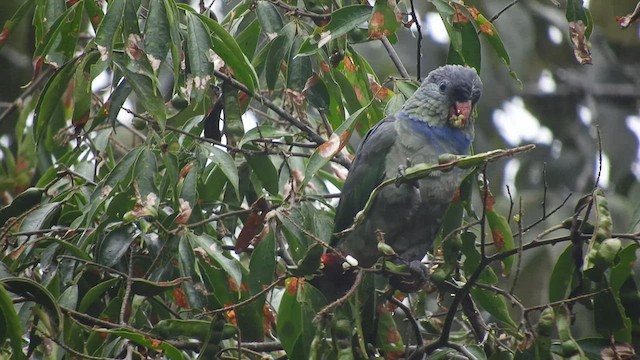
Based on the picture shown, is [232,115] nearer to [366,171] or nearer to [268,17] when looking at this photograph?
[268,17]

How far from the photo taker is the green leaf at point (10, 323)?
2.12 meters

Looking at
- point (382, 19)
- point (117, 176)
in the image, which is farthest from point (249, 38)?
point (117, 176)

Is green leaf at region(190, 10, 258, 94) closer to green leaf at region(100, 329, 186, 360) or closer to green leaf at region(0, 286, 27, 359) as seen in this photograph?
green leaf at region(100, 329, 186, 360)

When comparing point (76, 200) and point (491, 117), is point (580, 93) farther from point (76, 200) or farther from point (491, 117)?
point (76, 200)

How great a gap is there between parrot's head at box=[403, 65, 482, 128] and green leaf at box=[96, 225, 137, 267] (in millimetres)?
A: 1142

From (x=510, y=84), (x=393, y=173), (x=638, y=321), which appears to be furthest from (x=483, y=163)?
(x=510, y=84)

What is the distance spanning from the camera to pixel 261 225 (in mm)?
2729

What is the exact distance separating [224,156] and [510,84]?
12.2ft

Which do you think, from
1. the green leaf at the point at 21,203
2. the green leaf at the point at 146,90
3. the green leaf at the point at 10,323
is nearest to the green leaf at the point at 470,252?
the green leaf at the point at 146,90

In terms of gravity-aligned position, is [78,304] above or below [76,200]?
below

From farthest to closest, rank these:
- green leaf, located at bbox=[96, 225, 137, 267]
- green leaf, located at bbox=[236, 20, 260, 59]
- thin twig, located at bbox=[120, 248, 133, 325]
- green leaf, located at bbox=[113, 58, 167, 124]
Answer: green leaf, located at bbox=[236, 20, 260, 59] → green leaf, located at bbox=[96, 225, 137, 267] → green leaf, located at bbox=[113, 58, 167, 124] → thin twig, located at bbox=[120, 248, 133, 325]

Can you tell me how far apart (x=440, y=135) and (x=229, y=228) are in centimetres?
84

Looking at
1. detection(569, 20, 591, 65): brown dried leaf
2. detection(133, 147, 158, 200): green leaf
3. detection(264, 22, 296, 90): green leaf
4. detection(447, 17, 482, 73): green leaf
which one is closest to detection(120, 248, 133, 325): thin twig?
detection(133, 147, 158, 200): green leaf

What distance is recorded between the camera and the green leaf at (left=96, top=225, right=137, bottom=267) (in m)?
2.59
